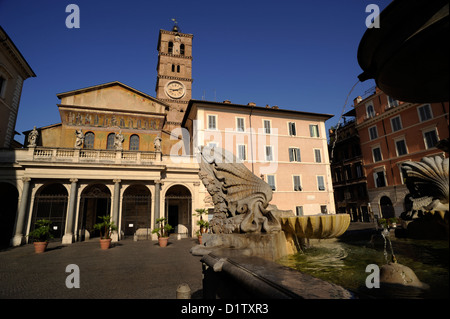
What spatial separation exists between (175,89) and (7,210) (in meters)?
28.5

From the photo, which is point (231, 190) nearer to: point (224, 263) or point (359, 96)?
point (224, 263)

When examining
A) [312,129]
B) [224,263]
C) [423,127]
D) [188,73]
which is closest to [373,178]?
[423,127]

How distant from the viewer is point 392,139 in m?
24.4

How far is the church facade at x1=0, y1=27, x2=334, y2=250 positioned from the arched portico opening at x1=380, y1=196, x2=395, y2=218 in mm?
6818

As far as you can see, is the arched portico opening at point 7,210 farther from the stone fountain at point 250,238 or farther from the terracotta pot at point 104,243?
the stone fountain at point 250,238

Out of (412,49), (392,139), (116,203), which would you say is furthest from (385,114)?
(412,49)

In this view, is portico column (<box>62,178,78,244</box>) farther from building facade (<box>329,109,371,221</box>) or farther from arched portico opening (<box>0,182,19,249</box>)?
building facade (<box>329,109,371,221</box>)

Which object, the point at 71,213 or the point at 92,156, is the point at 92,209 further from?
the point at 92,156

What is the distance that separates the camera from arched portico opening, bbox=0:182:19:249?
56.5 ft

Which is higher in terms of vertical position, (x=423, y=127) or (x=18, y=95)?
(x=18, y=95)

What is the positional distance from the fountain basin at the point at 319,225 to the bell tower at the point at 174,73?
3419 centimetres

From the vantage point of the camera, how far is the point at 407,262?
10.5 ft
